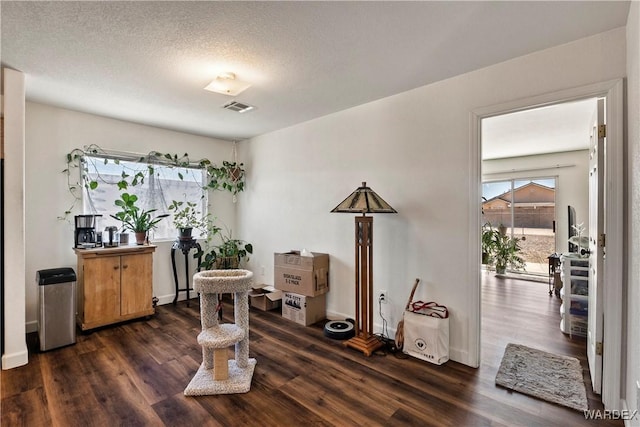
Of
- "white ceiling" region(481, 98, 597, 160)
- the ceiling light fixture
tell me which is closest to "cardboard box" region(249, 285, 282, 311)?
the ceiling light fixture

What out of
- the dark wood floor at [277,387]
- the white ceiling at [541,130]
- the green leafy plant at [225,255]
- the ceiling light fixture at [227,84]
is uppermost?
the white ceiling at [541,130]

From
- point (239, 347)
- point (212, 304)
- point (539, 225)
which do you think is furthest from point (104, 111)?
point (539, 225)

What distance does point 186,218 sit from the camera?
435 centimetres

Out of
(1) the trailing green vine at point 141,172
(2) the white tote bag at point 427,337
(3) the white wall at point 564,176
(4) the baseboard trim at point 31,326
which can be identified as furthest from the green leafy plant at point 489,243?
(4) the baseboard trim at point 31,326

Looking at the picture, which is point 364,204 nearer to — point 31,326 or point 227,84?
point 227,84

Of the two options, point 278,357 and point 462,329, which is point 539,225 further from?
point 278,357

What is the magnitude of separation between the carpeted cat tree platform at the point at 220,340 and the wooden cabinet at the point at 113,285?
154cm

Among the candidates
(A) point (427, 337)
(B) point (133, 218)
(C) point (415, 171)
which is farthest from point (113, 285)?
(C) point (415, 171)

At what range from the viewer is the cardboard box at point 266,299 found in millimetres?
3867

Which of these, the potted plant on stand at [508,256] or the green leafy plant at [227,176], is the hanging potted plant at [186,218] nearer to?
the green leafy plant at [227,176]

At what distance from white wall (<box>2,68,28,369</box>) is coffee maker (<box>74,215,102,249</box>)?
755 mm

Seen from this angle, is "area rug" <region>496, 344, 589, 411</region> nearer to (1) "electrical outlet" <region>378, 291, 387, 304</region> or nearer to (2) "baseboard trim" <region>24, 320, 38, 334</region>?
(1) "electrical outlet" <region>378, 291, 387, 304</region>

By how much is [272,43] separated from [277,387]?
8.03 feet

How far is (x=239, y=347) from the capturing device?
7.85ft
